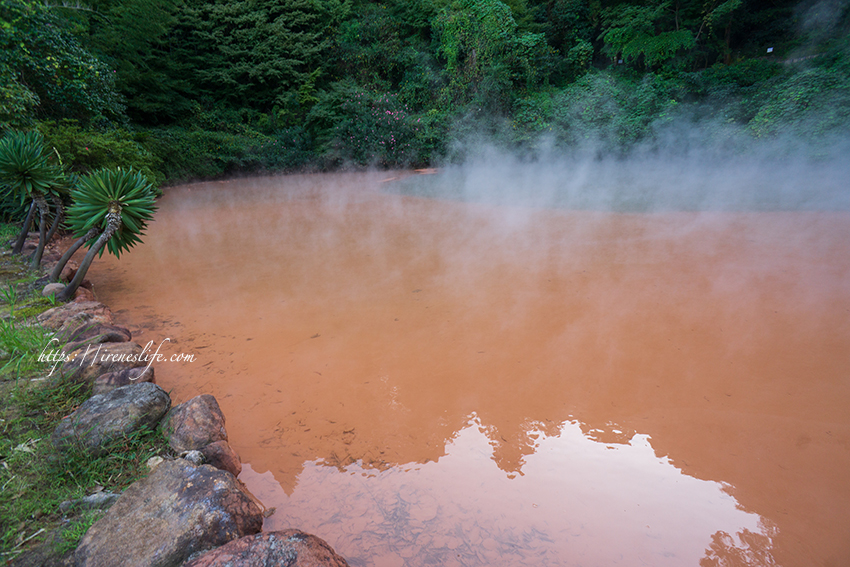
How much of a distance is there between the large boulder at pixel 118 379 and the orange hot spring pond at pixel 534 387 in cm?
33

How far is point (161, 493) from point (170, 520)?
5.3 inches

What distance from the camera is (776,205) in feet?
17.7

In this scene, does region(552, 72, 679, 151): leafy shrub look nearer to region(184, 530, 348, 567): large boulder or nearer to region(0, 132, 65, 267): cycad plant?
region(0, 132, 65, 267): cycad plant

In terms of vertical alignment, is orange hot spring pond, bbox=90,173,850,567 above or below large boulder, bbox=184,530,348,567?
below

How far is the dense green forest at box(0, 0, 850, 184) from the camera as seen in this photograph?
7367mm

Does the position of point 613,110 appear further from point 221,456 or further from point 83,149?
point 221,456

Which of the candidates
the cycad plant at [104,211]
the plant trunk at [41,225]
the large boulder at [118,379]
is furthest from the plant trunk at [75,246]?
the large boulder at [118,379]

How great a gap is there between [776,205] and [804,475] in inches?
209

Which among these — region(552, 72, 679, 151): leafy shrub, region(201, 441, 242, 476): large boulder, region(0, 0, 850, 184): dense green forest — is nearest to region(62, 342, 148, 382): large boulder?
region(201, 441, 242, 476): large boulder

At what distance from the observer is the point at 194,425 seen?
1.64 meters

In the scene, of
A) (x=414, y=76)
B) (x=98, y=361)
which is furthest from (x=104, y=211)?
(x=414, y=76)

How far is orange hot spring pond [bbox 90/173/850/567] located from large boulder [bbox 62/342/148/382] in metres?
0.31

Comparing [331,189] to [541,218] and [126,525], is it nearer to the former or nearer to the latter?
[541,218]

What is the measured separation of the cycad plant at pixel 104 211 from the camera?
9.29 feet
